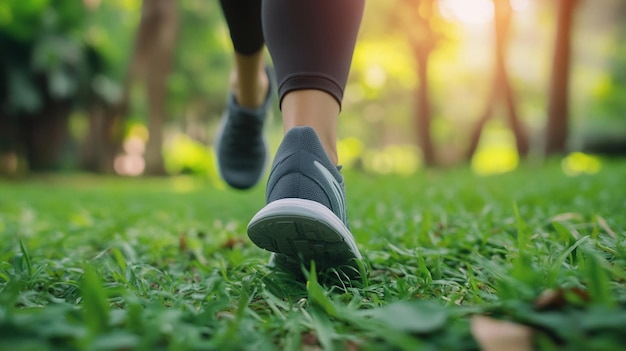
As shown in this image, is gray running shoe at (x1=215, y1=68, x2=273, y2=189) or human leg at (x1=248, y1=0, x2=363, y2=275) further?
gray running shoe at (x1=215, y1=68, x2=273, y2=189)

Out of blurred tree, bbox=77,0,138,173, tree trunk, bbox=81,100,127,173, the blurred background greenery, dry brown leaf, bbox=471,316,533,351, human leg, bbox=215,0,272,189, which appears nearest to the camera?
dry brown leaf, bbox=471,316,533,351

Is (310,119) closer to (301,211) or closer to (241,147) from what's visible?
(301,211)

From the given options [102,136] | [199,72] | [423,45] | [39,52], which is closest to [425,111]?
[423,45]

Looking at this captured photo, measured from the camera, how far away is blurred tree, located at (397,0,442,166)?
11.0m

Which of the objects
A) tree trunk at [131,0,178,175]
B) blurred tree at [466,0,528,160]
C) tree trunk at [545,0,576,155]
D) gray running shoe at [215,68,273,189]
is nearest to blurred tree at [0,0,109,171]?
tree trunk at [131,0,178,175]

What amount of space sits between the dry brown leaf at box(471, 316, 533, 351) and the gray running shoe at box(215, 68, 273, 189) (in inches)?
60.5

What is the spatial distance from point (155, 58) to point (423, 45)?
638 cm

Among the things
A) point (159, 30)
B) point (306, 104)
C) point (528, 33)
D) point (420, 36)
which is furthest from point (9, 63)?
point (528, 33)

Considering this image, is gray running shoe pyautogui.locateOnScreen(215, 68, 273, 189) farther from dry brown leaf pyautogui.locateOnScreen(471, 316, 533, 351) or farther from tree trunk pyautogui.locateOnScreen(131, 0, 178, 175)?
tree trunk pyautogui.locateOnScreen(131, 0, 178, 175)

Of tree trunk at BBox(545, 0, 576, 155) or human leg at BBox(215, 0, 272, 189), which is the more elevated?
tree trunk at BBox(545, 0, 576, 155)

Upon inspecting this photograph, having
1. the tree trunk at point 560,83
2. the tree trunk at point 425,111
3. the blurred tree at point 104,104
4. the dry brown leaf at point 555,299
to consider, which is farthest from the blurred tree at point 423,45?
the dry brown leaf at point 555,299

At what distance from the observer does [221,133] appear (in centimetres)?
216

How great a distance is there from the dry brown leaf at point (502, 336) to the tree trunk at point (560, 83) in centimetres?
796

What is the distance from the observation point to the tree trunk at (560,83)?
756 cm
